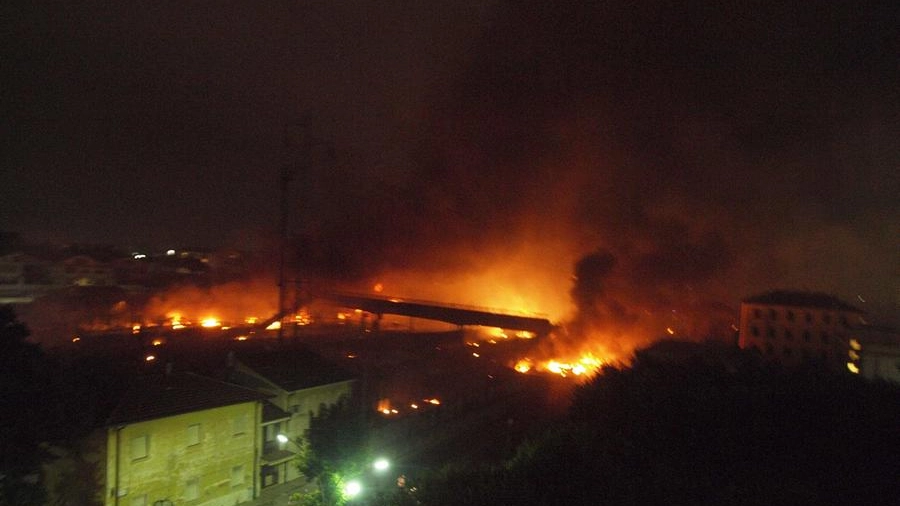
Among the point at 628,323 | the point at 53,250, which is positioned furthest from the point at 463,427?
the point at 53,250

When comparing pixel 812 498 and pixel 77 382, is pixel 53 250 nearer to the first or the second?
pixel 77 382

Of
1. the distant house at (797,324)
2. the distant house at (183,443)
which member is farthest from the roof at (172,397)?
the distant house at (797,324)

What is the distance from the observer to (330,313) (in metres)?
34.8

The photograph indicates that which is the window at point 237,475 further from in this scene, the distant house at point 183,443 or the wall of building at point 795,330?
the wall of building at point 795,330

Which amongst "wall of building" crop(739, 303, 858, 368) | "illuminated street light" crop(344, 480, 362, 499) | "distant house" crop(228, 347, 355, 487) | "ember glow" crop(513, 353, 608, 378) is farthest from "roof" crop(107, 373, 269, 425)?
"wall of building" crop(739, 303, 858, 368)

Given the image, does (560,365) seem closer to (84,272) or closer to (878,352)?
(878,352)

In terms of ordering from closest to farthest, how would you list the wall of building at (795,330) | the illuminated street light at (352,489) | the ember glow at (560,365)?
1. the illuminated street light at (352,489)
2. the wall of building at (795,330)
3. the ember glow at (560,365)

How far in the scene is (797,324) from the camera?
1051 inches

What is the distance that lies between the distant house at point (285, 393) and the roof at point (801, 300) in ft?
72.7

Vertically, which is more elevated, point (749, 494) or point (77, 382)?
point (749, 494)

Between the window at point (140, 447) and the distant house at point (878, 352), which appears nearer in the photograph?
the window at point (140, 447)

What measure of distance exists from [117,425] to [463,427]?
10.0 metres

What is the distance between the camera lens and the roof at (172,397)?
10.2 metres

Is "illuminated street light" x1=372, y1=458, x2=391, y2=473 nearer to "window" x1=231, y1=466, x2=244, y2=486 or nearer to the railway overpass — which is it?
"window" x1=231, y1=466, x2=244, y2=486
